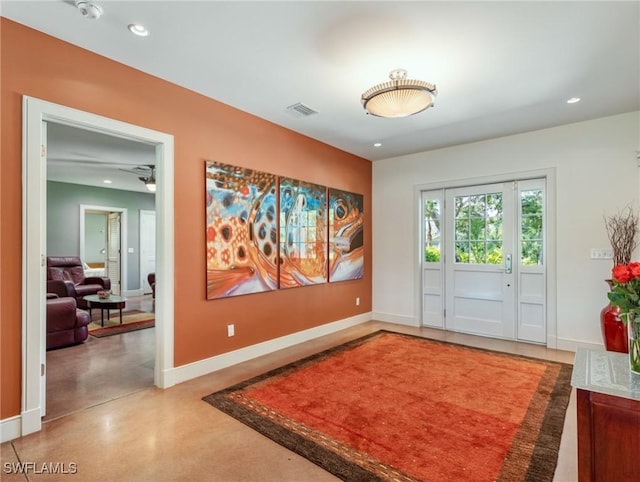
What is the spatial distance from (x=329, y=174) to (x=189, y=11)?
119 inches

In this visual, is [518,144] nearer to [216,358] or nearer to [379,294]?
[379,294]

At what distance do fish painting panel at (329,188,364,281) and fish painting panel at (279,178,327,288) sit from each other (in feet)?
0.63

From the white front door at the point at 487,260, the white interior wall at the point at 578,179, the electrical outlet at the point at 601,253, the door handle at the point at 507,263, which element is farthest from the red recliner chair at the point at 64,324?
the electrical outlet at the point at 601,253

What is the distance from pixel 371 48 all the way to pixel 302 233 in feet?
8.09

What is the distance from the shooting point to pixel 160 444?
2135 mm

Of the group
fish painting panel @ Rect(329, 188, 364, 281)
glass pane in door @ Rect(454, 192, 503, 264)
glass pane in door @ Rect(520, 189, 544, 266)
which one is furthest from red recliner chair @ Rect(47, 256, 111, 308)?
glass pane in door @ Rect(520, 189, 544, 266)

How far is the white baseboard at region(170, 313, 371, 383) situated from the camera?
314 centimetres

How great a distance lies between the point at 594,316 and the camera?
12.8 ft

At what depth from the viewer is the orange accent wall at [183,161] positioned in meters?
2.21

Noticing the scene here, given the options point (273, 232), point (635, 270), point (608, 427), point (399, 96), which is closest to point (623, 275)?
point (635, 270)

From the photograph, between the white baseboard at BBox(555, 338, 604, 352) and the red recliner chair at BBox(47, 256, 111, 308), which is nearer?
the white baseboard at BBox(555, 338, 604, 352)

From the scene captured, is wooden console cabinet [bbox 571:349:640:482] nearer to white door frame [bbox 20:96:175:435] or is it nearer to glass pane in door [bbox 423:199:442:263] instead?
white door frame [bbox 20:96:175:435]

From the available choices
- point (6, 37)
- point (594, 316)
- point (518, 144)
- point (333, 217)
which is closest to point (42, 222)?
point (6, 37)

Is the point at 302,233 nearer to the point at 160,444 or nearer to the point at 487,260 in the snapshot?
the point at 487,260
